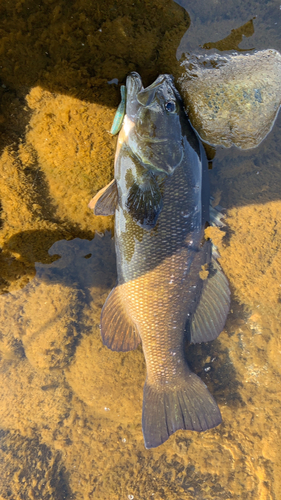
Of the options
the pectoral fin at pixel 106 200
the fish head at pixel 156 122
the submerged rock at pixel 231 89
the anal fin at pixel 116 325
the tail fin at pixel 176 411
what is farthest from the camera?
the anal fin at pixel 116 325

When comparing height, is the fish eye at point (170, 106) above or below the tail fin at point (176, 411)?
above

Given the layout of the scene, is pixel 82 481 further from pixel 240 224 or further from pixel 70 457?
pixel 240 224

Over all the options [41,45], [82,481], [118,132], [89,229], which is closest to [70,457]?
[82,481]

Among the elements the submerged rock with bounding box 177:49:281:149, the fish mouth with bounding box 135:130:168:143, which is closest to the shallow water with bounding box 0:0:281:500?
the submerged rock with bounding box 177:49:281:149

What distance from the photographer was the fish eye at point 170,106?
2025mm

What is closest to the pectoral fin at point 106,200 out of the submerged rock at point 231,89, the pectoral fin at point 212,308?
the submerged rock at point 231,89

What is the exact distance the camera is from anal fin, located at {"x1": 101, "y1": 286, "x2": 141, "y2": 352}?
2.61m

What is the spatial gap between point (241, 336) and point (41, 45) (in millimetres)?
3572

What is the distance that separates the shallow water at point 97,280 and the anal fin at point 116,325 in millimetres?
454

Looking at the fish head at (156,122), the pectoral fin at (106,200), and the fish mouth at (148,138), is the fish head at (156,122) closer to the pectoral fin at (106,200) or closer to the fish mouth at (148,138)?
the fish mouth at (148,138)

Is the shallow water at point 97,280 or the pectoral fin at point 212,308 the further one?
the pectoral fin at point 212,308

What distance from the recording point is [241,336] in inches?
121

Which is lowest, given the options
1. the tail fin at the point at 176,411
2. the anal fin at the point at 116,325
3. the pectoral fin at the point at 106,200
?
the tail fin at the point at 176,411

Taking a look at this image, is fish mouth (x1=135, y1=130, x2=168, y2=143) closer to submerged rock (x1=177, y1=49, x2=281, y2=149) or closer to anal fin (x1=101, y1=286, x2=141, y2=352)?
submerged rock (x1=177, y1=49, x2=281, y2=149)
